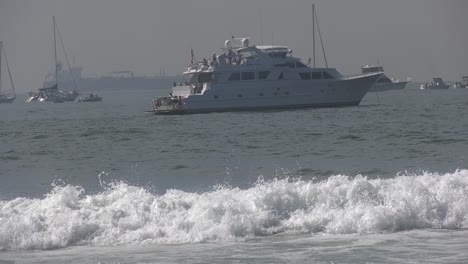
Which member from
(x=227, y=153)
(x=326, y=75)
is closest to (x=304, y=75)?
(x=326, y=75)

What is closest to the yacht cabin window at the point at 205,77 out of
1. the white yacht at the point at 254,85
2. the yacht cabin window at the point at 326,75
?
the white yacht at the point at 254,85

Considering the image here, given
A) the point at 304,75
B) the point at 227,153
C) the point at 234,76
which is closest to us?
the point at 227,153

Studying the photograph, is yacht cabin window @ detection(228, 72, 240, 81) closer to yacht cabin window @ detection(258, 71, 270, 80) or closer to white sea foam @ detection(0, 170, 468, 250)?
yacht cabin window @ detection(258, 71, 270, 80)

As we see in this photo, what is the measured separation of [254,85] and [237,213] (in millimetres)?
51916

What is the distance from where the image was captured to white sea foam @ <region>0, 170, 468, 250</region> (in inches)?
600

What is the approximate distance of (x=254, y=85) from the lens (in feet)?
222

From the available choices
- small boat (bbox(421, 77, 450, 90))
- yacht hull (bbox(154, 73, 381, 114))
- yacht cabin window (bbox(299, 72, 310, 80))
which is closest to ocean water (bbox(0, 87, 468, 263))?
yacht hull (bbox(154, 73, 381, 114))

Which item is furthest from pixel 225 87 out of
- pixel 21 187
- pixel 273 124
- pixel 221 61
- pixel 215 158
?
pixel 21 187

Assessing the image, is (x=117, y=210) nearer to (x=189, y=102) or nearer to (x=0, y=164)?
(x=0, y=164)

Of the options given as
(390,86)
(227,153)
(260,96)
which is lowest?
(390,86)

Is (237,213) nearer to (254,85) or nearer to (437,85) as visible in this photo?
(254,85)

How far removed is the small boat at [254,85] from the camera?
67125mm

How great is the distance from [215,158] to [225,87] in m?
38.1

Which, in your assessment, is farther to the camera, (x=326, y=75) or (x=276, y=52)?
(x=326, y=75)
